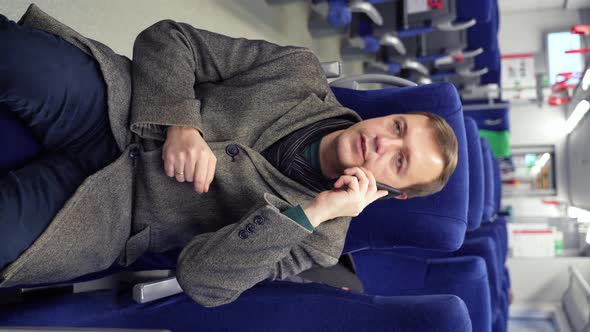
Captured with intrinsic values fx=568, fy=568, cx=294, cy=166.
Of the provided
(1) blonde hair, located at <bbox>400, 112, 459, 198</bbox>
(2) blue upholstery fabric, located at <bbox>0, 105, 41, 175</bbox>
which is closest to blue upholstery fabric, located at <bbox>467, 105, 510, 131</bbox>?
(1) blonde hair, located at <bbox>400, 112, 459, 198</bbox>

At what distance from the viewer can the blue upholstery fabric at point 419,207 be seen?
140cm

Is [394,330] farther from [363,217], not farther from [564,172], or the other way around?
[564,172]

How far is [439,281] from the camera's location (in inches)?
71.5

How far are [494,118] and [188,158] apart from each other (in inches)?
201

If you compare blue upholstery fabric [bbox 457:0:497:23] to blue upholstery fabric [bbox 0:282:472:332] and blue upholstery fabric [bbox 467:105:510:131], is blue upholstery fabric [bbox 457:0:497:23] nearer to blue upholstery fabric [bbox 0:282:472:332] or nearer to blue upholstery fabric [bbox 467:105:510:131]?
blue upholstery fabric [bbox 467:105:510:131]

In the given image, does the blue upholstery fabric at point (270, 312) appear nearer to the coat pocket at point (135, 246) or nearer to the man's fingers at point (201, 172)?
the coat pocket at point (135, 246)

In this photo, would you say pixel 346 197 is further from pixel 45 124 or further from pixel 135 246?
pixel 45 124

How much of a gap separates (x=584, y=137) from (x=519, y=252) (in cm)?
197

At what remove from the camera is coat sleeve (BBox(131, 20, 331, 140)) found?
109cm

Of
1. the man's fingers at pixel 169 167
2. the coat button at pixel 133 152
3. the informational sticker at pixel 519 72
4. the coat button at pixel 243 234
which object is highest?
the coat button at pixel 133 152

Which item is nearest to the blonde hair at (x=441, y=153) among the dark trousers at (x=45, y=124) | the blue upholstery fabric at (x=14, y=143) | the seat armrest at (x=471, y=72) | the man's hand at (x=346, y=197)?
the man's hand at (x=346, y=197)

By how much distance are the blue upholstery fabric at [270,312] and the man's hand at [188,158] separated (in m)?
0.24

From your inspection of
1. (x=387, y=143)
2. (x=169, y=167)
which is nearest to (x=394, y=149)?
(x=387, y=143)

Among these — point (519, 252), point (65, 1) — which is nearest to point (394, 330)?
point (65, 1)
